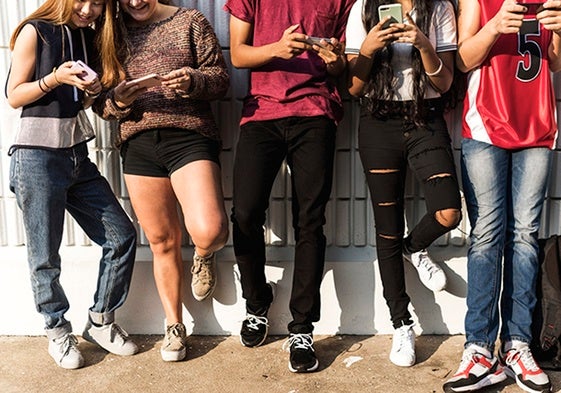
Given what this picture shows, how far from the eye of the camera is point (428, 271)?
386cm

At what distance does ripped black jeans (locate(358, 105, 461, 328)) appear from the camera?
3.54m

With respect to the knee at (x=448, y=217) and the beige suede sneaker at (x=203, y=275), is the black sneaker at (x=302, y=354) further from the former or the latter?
the knee at (x=448, y=217)

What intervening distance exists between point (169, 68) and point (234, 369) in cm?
157

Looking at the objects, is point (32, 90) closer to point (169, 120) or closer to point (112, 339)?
point (169, 120)

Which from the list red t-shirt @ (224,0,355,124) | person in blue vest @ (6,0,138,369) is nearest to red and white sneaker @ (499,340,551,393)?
red t-shirt @ (224,0,355,124)

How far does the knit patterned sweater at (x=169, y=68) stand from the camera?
3645mm

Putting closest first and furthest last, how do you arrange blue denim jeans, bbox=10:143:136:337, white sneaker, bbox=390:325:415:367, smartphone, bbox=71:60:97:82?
smartphone, bbox=71:60:97:82
blue denim jeans, bbox=10:143:136:337
white sneaker, bbox=390:325:415:367

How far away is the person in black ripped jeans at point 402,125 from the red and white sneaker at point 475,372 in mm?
304

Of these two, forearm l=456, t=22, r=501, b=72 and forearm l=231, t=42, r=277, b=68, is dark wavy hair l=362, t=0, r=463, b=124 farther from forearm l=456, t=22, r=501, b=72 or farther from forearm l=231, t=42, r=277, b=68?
forearm l=231, t=42, r=277, b=68

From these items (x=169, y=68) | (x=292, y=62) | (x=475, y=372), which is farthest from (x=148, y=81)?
(x=475, y=372)

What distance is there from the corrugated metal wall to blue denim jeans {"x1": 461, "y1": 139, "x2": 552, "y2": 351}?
0.45 metres

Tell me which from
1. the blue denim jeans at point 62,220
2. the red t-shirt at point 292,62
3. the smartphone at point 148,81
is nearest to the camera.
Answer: the smartphone at point 148,81

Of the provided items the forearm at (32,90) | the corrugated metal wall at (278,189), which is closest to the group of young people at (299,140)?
the forearm at (32,90)

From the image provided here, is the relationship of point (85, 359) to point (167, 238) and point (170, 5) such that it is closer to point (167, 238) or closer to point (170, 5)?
point (167, 238)
